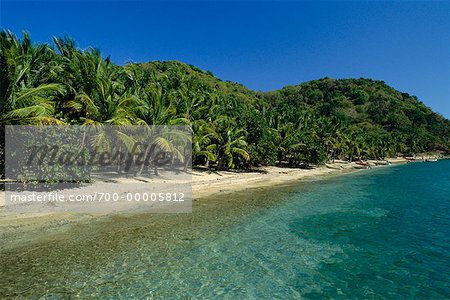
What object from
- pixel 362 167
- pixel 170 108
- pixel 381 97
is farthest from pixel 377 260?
pixel 381 97

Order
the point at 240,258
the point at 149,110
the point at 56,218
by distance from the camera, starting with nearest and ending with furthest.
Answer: the point at 240,258, the point at 56,218, the point at 149,110

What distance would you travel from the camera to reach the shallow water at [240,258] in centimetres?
655

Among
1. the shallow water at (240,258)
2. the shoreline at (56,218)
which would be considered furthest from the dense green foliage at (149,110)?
the shallow water at (240,258)

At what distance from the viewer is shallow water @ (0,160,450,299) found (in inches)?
258

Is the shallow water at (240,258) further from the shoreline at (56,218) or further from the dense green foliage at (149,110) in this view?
the dense green foliage at (149,110)

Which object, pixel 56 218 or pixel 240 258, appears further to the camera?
pixel 56 218

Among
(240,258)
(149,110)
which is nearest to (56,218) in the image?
(240,258)

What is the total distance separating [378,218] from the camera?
14.0 m

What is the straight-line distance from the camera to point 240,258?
27.6ft

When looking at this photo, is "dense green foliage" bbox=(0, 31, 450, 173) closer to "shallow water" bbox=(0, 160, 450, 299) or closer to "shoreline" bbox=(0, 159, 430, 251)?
"shoreline" bbox=(0, 159, 430, 251)

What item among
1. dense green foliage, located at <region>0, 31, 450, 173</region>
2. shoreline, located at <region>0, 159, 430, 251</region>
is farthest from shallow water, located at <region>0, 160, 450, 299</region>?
dense green foliage, located at <region>0, 31, 450, 173</region>

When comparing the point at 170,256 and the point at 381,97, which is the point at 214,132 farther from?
the point at 381,97

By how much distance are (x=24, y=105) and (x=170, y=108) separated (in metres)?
10.4

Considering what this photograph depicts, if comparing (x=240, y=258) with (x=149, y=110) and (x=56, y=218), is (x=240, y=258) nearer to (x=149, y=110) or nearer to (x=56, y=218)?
(x=56, y=218)
